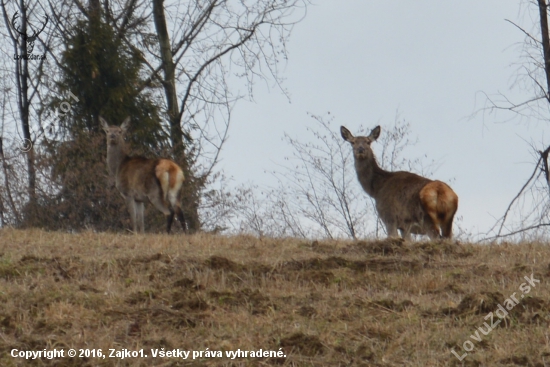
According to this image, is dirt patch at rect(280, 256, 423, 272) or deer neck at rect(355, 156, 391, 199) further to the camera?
deer neck at rect(355, 156, 391, 199)

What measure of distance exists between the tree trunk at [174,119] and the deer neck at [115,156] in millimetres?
3905

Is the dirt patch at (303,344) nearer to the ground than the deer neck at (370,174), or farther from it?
nearer to the ground

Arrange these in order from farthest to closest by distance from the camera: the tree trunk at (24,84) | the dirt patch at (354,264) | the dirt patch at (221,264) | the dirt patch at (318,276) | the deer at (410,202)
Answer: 1. the tree trunk at (24,84)
2. the deer at (410,202)
3. the dirt patch at (354,264)
4. the dirt patch at (221,264)
5. the dirt patch at (318,276)


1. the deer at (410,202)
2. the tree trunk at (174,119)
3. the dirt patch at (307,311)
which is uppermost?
the tree trunk at (174,119)

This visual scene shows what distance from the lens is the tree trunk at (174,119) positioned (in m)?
21.8

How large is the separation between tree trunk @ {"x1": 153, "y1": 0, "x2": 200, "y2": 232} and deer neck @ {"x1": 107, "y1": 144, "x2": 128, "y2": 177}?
391 centimetres

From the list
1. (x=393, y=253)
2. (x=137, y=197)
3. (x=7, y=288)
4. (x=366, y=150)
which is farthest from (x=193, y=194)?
(x=7, y=288)

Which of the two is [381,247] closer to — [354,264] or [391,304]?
[354,264]

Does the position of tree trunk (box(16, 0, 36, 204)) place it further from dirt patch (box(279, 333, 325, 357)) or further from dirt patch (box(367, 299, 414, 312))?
dirt patch (box(279, 333, 325, 357))

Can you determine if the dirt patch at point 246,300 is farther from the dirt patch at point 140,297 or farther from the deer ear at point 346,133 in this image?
the deer ear at point 346,133

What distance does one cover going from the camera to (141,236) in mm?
12523

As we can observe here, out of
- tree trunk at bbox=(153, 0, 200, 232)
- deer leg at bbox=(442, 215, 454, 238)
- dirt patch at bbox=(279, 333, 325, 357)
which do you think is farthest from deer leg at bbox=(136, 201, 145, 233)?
dirt patch at bbox=(279, 333, 325, 357)

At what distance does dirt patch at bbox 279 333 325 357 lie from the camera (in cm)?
719

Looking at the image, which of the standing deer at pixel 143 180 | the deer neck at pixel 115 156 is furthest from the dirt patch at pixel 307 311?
the deer neck at pixel 115 156
